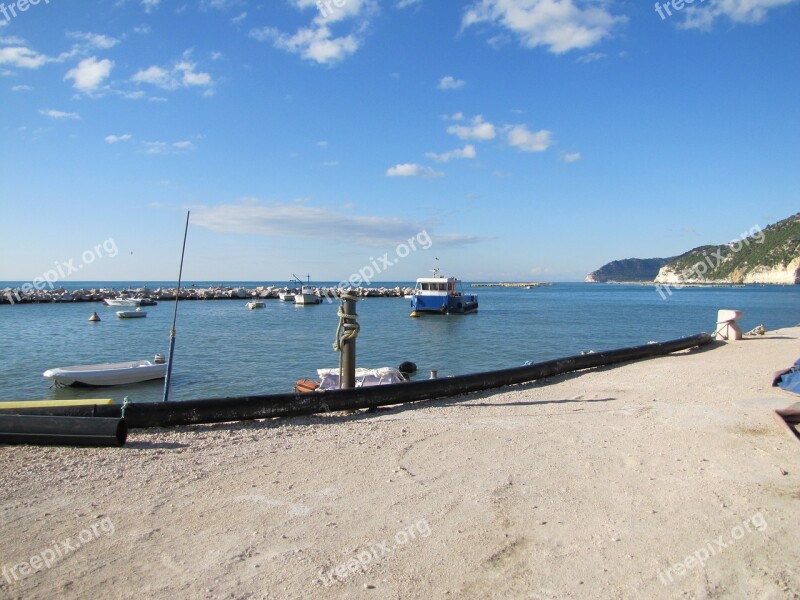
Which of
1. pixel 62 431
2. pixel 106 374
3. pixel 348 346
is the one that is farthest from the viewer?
pixel 106 374

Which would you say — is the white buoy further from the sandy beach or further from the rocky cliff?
the rocky cliff

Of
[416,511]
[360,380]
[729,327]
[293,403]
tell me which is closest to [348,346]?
[293,403]

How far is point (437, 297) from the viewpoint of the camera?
50938mm

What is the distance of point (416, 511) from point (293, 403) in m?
3.49

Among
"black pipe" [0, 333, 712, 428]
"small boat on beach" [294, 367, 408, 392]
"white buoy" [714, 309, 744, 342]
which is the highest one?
"white buoy" [714, 309, 744, 342]

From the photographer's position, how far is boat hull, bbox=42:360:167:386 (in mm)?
17750

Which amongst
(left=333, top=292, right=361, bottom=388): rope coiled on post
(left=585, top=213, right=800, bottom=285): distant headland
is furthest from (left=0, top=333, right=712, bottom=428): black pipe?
(left=585, top=213, right=800, bottom=285): distant headland

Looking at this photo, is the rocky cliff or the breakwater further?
the rocky cliff

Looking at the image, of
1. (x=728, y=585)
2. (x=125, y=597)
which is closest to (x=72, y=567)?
(x=125, y=597)

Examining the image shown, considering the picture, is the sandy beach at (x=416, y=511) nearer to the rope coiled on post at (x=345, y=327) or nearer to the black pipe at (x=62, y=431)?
the black pipe at (x=62, y=431)

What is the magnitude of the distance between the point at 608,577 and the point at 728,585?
71cm

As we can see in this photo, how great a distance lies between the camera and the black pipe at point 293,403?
6496 millimetres

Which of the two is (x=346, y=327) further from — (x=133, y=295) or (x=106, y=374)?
(x=133, y=295)

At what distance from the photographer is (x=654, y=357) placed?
1389 cm
